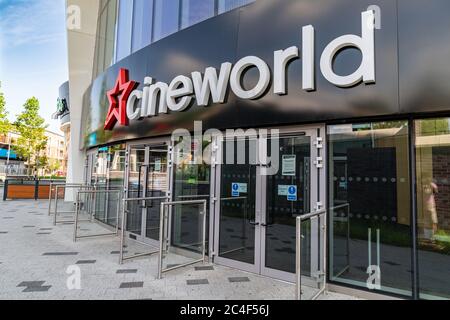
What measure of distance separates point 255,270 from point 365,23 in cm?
336

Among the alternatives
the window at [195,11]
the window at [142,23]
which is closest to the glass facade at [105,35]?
the window at [142,23]

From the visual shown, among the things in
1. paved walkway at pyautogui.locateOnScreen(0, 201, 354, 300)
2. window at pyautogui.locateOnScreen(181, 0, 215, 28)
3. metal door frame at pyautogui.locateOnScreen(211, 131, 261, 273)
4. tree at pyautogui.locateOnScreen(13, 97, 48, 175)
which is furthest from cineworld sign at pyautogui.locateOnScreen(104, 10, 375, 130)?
tree at pyautogui.locateOnScreen(13, 97, 48, 175)

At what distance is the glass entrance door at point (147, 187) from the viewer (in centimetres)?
586

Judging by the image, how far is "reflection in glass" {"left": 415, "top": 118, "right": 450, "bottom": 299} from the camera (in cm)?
307

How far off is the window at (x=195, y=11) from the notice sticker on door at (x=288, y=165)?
3.05 meters

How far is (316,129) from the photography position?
373cm

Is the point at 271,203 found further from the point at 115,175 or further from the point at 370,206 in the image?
the point at 115,175

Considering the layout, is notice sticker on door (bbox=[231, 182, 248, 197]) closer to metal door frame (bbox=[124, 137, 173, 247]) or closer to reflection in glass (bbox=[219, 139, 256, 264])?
reflection in glass (bbox=[219, 139, 256, 264])

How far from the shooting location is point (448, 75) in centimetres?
280

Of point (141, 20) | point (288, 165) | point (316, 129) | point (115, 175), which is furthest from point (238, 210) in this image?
point (141, 20)

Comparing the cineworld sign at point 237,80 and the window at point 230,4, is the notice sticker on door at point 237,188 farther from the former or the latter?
the window at point 230,4

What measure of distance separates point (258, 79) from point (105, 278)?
3.37 metres
